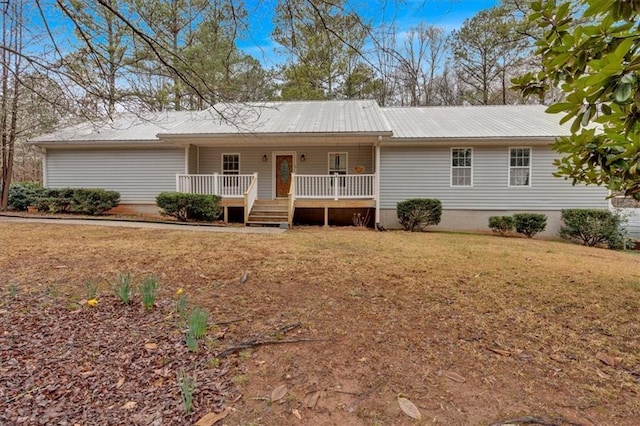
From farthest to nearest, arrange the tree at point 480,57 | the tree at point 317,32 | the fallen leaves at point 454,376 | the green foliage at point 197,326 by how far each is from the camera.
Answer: the tree at point 480,57 < the tree at point 317,32 < the green foliage at point 197,326 < the fallen leaves at point 454,376

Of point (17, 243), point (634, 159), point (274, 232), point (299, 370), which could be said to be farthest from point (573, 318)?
point (17, 243)

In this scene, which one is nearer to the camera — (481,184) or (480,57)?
(481,184)

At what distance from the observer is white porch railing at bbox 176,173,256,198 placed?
11.6m

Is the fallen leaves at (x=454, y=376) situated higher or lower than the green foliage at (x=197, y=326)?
lower

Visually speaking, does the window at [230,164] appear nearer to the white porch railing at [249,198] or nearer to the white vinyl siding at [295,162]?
the white vinyl siding at [295,162]

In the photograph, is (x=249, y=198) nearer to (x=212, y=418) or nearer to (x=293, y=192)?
(x=293, y=192)

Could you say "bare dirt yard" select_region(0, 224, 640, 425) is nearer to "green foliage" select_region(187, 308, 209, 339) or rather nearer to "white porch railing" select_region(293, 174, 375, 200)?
"green foliage" select_region(187, 308, 209, 339)

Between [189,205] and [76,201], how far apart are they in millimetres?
4708

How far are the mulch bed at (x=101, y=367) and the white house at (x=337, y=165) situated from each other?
25.1 ft

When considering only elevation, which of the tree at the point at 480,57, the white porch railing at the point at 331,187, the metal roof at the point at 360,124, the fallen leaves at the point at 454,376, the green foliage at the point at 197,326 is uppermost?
the tree at the point at 480,57

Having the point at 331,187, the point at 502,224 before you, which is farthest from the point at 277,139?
the point at 502,224

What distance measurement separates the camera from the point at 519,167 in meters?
11.6

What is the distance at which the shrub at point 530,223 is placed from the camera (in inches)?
427

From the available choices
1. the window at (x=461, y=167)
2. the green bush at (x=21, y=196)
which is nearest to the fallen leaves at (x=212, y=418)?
the window at (x=461, y=167)
